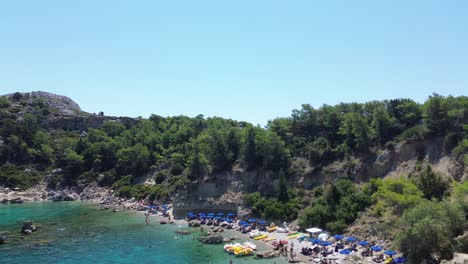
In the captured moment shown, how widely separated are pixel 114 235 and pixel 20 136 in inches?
3656

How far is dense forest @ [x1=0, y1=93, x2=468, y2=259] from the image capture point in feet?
189

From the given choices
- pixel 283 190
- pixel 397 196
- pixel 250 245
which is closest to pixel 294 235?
pixel 250 245

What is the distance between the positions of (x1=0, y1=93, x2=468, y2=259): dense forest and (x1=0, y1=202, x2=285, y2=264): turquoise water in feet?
52.9

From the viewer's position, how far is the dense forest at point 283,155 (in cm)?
5772

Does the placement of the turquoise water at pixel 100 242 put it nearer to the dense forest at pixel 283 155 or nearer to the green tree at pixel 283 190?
the dense forest at pixel 283 155

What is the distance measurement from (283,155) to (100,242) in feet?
126

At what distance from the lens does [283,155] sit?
8262 centimetres

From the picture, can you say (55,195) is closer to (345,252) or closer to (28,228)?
(28,228)

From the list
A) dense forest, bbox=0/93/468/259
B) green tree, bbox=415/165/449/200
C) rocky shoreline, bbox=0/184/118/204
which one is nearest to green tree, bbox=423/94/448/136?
dense forest, bbox=0/93/468/259

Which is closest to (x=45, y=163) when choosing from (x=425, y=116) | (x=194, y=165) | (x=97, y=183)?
(x=97, y=183)

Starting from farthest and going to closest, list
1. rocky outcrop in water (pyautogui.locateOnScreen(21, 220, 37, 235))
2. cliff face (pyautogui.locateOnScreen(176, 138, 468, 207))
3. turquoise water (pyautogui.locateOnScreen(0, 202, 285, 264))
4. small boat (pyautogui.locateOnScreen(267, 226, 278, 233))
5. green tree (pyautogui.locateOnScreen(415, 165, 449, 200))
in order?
rocky outcrop in water (pyautogui.locateOnScreen(21, 220, 37, 235)), small boat (pyautogui.locateOnScreen(267, 226, 278, 233)), cliff face (pyautogui.locateOnScreen(176, 138, 468, 207)), green tree (pyautogui.locateOnScreen(415, 165, 449, 200)), turquoise water (pyautogui.locateOnScreen(0, 202, 285, 264))

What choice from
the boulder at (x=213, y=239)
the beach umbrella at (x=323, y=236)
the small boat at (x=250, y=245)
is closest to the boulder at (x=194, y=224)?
the boulder at (x=213, y=239)

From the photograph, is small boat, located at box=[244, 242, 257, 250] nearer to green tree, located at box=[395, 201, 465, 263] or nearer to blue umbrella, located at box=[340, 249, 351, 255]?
blue umbrella, located at box=[340, 249, 351, 255]

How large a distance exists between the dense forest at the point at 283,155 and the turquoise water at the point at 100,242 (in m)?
16.1
